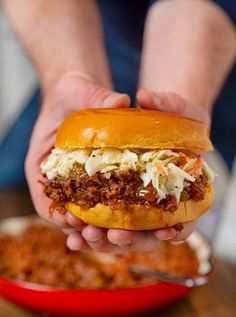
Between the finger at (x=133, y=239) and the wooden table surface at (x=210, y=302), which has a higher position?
the finger at (x=133, y=239)

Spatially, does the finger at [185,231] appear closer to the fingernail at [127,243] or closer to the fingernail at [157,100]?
the fingernail at [127,243]

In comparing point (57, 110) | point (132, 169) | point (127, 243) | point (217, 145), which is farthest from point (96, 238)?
point (217, 145)

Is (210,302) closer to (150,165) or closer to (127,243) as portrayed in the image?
(127,243)

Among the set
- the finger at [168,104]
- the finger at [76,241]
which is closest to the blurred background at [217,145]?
the finger at [168,104]

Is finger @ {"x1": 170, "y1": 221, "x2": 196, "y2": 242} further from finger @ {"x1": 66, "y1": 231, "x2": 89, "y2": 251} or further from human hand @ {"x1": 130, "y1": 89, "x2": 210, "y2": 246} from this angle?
finger @ {"x1": 66, "y1": 231, "x2": 89, "y2": 251}

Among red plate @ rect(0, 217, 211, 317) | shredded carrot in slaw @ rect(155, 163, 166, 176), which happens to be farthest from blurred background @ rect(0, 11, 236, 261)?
shredded carrot in slaw @ rect(155, 163, 166, 176)

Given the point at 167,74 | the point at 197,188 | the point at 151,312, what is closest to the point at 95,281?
the point at 151,312

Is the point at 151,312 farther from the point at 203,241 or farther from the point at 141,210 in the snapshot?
the point at 141,210
